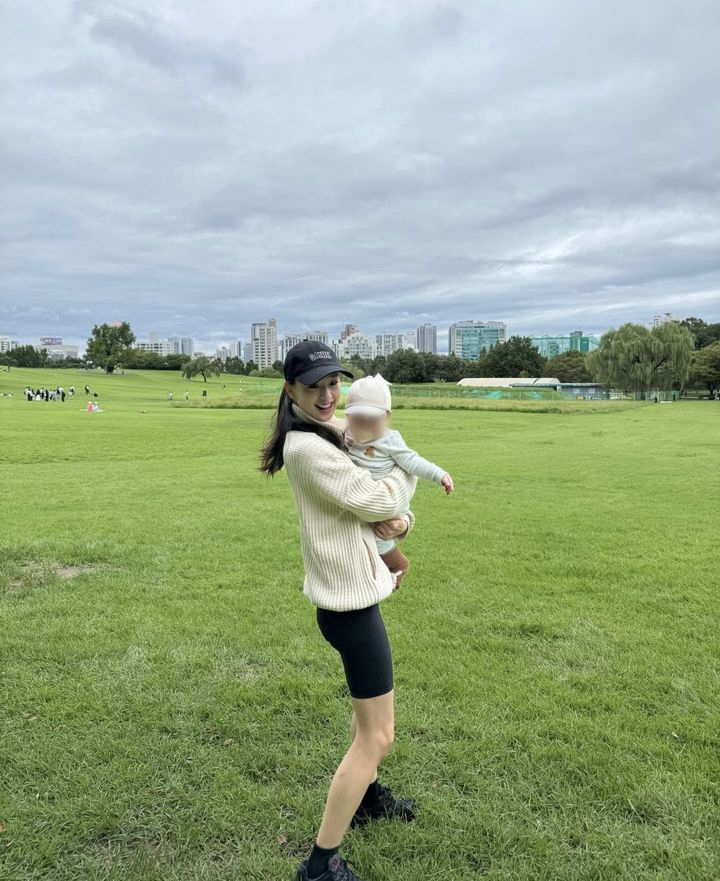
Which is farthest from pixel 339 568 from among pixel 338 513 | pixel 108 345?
pixel 108 345

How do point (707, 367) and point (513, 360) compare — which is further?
Result: point (513, 360)

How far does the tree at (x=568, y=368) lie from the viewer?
111125 millimetres

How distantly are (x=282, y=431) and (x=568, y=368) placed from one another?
117541 mm

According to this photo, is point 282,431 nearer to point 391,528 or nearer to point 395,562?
point 391,528

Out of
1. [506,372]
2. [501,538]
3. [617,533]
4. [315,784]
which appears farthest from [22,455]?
[506,372]

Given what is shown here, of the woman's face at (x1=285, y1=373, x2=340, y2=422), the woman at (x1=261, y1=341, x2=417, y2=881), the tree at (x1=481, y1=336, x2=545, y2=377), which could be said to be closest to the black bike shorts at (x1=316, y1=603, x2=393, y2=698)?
the woman at (x1=261, y1=341, x2=417, y2=881)

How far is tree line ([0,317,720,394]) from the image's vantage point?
195 ft

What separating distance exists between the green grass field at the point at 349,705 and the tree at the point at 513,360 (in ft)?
379

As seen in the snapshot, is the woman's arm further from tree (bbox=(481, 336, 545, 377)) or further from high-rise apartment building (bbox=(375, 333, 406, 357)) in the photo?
high-rise apartment building (bbox=(375, 333, 406, 357))

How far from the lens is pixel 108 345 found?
107 metres

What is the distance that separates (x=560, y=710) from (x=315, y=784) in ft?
5.03

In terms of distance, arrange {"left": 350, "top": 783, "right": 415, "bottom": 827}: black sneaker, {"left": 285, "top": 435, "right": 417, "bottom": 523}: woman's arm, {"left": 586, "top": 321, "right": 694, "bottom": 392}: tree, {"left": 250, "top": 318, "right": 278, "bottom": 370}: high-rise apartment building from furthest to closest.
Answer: {"left": 250, "top": 318, "right": 278, "bottom": 370}: high-rise apartment building < {"left": 586, "top": 321, "right": 694, "bottom": 392}: tree < {"left": 350, "top": 783, "right": 415, "bottom": 827}: black sneaker < {"left": 285, "top": 435, "right": 417, "bottom": 523}: woman's arm

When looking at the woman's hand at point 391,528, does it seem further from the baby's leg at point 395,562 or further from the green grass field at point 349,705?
the green grass field at point 349,705

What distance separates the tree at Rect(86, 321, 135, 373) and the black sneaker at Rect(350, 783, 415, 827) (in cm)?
11347
